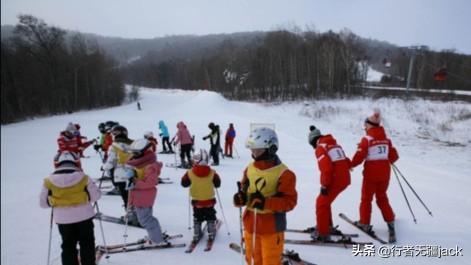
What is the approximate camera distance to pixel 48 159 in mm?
13844

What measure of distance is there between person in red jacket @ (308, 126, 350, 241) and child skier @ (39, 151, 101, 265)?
3.08 metres

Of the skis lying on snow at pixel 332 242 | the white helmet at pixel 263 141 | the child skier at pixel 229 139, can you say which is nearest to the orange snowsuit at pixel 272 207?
the white helmet at pixel 263 141

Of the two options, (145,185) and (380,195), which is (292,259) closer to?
(380,195)

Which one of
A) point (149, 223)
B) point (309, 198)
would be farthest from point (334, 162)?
point (149, 223)

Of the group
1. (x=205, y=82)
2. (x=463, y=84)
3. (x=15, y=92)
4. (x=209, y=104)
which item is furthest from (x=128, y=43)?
(x=463, y=84)

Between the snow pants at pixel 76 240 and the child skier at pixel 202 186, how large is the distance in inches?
55.5

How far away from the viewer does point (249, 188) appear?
321 centimetres

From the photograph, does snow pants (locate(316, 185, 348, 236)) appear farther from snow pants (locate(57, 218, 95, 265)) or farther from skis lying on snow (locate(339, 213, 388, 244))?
snow pants (locate(57, 218, 95, 265))

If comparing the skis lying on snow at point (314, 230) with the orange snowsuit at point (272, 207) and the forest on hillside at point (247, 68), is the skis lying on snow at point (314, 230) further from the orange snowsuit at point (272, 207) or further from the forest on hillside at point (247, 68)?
the forest on hillside at point (247, 68)

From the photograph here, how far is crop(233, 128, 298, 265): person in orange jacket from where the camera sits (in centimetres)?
303

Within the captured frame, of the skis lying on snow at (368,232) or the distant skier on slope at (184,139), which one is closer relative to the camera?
the skis lying on snow at (368,232)

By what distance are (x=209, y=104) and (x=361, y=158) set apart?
29501 mm

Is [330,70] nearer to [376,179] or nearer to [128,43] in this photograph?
[376,179]

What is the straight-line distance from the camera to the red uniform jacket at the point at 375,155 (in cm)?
459
